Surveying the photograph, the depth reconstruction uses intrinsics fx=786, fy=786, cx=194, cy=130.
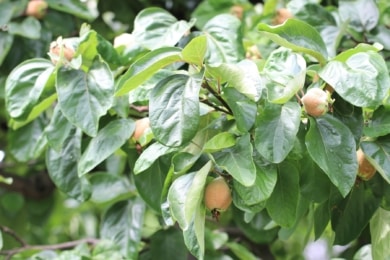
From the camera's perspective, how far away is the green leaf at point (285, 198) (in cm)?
95

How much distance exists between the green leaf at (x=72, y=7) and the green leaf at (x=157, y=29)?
299 mm

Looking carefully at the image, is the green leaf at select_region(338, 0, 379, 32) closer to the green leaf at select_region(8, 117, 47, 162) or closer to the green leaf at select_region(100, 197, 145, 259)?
the green leaf at select_region(100, 197, 145, 259)

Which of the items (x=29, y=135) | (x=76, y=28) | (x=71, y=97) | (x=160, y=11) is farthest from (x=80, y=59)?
(x=76, y=28)

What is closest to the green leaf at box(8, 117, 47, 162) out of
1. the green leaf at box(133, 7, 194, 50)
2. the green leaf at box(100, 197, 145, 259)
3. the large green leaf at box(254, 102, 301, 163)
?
the green leaf at box(100, 197, 145, 259)

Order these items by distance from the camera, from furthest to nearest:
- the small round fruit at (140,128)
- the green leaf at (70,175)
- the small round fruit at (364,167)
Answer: the green leaf at (70,175) → the small round fruit at (140,128) → the small round fruit at (364,167)

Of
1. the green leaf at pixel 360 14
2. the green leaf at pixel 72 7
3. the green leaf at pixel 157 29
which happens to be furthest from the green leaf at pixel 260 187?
the green leaf at pixel 72 7

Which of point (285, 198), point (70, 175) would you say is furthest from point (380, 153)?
point (70, 175)

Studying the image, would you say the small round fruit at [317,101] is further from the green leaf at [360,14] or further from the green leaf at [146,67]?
the green leaf at [360,14]

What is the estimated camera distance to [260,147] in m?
0.90

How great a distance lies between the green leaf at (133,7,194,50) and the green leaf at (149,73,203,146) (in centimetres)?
24

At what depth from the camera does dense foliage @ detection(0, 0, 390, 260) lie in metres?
0.91

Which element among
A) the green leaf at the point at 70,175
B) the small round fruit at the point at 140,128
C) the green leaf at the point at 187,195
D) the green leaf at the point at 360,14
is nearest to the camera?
the green leaf at the point at 187,195

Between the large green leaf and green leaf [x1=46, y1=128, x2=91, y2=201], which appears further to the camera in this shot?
green leaf [x1=46, y1=128, x2=91, y2=201]

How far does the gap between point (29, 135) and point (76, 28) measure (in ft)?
0.96
